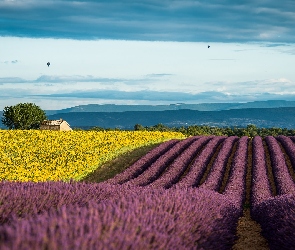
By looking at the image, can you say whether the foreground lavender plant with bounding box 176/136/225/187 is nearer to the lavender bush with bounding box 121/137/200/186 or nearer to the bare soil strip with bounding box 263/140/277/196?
the lavender bush with bounding box 121/137/200/186

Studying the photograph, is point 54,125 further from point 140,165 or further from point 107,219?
point 107,219

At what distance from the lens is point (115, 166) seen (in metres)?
28.9

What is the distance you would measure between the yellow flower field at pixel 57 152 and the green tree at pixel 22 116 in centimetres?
2926

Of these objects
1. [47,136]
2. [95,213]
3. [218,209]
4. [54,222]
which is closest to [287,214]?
[218,209]

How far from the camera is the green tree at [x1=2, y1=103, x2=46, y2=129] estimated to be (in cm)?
7050

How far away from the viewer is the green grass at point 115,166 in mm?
26062

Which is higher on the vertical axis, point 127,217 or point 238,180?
point 127,217

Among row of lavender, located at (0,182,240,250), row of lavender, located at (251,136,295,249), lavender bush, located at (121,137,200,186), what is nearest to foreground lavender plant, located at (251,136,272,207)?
row of lavender, located at (251,136,295,249)

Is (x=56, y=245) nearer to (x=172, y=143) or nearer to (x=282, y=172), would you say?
(x=282, y=172)

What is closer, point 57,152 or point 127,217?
point 127,217

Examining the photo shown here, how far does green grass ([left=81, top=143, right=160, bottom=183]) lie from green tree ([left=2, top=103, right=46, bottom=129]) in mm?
39586

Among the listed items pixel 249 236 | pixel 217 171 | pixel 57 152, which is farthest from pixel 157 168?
pixel 249 236

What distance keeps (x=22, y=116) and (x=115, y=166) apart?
45.1m

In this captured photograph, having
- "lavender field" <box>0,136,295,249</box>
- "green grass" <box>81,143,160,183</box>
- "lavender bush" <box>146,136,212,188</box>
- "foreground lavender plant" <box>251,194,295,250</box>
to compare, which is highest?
"lavender field" <box>0,136,295,249</box>
